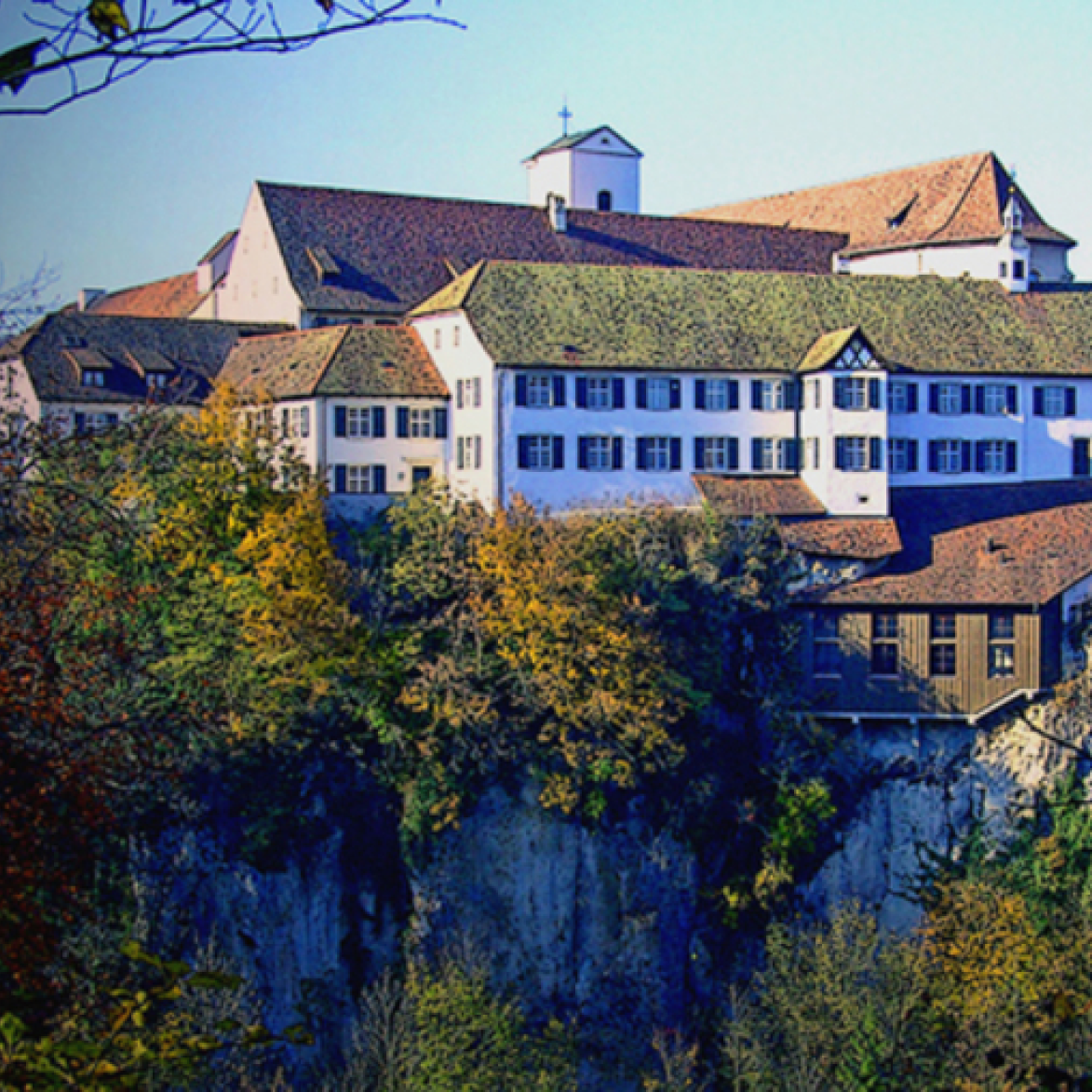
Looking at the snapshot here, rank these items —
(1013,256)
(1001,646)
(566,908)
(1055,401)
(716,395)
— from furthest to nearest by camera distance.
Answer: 1. (1013,256)
2. (1055,401)
3. (716,395)
4. (1001,646)
5. (566,908)

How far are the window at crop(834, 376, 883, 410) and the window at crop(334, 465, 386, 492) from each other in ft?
40.6

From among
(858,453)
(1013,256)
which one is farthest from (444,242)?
(858,453)

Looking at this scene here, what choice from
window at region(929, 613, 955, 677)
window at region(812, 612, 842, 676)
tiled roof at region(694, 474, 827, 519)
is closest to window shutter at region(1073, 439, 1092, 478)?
tiled roof at region(694, 474, 827, 519)

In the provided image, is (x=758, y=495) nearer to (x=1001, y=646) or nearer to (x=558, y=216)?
(x=1001, y=646)

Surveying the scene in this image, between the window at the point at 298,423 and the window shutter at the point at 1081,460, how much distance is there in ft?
71.1

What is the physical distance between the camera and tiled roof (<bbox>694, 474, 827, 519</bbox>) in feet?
166

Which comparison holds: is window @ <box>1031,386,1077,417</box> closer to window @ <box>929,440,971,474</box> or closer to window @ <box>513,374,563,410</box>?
window @ <box>929,440,971,474</box>

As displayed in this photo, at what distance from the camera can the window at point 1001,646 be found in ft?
157

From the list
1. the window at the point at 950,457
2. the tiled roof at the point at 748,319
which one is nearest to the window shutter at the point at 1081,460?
the tiled roof at the point at 748,319

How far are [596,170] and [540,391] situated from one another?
27.1 m

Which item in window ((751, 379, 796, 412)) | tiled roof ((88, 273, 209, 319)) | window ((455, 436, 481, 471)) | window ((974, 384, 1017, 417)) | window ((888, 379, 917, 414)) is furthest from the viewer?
tiled roof ((88, 273, 209, 319))

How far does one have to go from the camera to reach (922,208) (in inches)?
2712

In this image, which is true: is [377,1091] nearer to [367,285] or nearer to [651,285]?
[651,285]

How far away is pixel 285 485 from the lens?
47.5m
